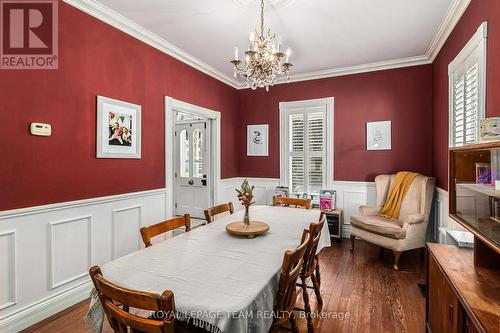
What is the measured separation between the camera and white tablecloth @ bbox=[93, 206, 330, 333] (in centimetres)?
106

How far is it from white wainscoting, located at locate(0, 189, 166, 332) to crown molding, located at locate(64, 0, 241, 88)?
187 centimetres

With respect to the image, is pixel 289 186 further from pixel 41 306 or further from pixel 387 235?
pixel 41 306

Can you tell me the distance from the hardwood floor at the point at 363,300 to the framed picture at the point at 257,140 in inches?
91.9

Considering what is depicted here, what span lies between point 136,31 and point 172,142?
6.01 ft

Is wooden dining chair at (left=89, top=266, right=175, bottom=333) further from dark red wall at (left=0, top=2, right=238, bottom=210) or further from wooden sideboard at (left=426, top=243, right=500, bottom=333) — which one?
dark red wall at (left=0, top=2, right=238, bottom=210)

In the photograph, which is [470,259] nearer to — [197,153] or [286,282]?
[286,282]

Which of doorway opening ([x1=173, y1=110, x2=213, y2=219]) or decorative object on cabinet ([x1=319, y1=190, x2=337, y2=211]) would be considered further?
doorway opening ([x1=173, y1=110, x2=213, y2=219])

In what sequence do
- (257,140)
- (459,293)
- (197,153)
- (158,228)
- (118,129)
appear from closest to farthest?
(459,293) → (158,228) → (118,129) → (257,140) → (197,153)

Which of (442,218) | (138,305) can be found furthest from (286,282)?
(442,218)

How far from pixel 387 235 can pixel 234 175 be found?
2897 millimetres

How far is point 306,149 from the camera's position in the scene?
15.4 feet

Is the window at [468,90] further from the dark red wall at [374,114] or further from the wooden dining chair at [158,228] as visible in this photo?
the wooden dining chair at [158,228]

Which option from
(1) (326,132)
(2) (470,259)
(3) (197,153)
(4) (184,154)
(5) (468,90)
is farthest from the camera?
(4) (184,154)

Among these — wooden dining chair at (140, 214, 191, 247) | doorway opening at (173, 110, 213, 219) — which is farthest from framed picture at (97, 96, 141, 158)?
doorway opening at (173, 110, 213, 219)
